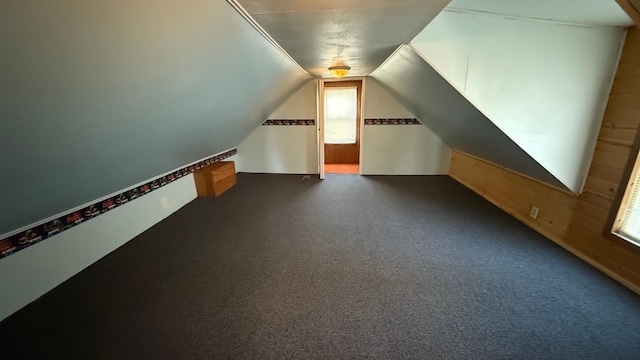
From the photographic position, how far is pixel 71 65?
0.97 metres

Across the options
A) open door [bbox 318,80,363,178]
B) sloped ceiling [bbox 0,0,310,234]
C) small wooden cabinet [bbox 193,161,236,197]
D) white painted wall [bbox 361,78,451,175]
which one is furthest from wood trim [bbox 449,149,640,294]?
small wooden cabinet [bbox 193,161,236,197]

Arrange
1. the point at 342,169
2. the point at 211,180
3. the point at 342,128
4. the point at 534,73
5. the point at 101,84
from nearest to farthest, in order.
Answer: the point at 101,84 < the point at 534,73 < the point at 211,180 < the point at 342,169 < the point at 342,128

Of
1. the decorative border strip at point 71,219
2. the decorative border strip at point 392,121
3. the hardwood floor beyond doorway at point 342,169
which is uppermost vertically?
the decorative border strip at point 392,121

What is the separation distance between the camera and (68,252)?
78.0 inches

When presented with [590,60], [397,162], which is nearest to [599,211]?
[590,60]

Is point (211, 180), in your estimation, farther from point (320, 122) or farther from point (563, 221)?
point (563, 221)

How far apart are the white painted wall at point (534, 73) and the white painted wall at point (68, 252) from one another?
3.21 meters

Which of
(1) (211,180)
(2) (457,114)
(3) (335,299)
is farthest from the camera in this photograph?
(1) (211,180)

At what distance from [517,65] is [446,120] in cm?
134

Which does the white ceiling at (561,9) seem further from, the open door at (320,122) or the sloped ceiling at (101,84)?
the open door at (320,122)

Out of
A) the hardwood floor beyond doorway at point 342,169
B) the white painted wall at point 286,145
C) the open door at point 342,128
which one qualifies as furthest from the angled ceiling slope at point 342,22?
the open door at point 342,128

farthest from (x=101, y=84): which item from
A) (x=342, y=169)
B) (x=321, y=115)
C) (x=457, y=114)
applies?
(x=342, y=169)

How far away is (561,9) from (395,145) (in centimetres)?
308

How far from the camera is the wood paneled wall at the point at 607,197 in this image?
178 cm
